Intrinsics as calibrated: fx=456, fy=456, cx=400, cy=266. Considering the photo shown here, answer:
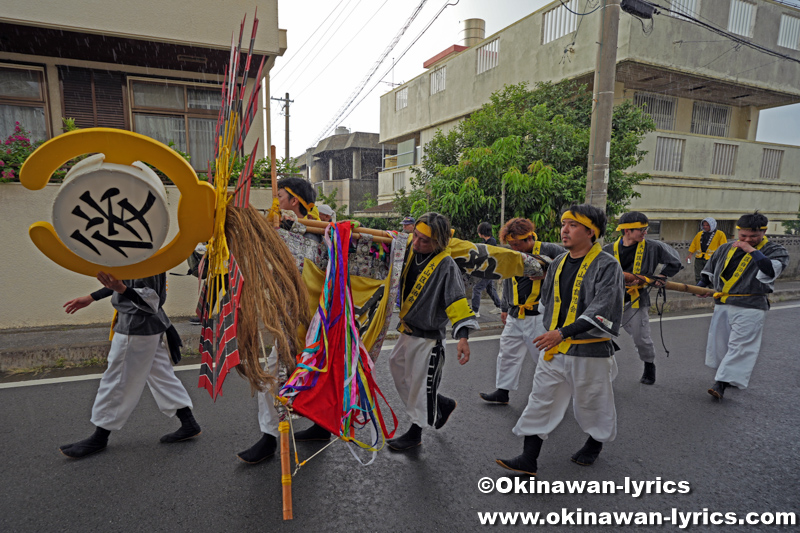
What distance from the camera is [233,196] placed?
2365mm

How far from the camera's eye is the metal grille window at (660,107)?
40.0 ft

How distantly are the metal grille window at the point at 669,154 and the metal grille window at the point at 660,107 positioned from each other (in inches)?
27.8

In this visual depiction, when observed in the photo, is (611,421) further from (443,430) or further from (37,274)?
(37,274)

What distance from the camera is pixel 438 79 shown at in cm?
1659

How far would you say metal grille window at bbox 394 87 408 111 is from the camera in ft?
A: 60.5

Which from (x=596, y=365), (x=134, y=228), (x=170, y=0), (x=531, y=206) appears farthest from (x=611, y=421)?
(x=170, y=0)

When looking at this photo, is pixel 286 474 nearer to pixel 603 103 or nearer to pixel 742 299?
pixel 742 299

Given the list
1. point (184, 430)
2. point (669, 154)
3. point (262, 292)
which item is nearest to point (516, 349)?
point (262, 292)

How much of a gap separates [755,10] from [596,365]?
48.1 feet

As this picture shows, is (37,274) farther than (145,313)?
Yes

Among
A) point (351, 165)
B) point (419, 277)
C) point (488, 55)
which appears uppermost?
point (488, 55)

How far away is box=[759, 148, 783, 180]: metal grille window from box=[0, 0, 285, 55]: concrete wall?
1447 cm

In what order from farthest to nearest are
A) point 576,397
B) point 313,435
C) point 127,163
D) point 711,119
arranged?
1. point 711,119
2. point 313,435
3. point 576,397
4. point 127,163

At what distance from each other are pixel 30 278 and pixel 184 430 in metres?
4.88
